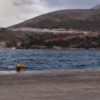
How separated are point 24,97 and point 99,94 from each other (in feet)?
9.96

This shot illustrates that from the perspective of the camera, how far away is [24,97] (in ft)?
57.0

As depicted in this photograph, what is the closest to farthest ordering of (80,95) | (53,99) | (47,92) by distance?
(53,99)
(80,95)
(47,92)

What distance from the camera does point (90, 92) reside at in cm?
1881

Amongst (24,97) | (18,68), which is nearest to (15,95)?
(24,97)

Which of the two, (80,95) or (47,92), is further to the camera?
(47,92)

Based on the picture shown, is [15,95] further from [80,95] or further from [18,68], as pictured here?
[18,68]

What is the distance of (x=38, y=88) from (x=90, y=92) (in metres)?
3.03

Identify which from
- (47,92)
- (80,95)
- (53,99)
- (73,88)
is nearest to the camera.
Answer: (53,99)

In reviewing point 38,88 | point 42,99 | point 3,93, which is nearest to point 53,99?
point 42,99

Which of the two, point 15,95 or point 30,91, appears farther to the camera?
point 30,91

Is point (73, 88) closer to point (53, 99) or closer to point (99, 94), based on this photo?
point (99, 94)

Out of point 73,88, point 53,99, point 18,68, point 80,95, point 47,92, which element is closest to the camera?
point 53,99

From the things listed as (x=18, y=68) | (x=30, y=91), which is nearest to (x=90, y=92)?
(x=30, y=91)

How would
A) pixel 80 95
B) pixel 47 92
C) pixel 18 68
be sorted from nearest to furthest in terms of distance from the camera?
pixel 80 95, pixel 47 92, pixel 18 68
